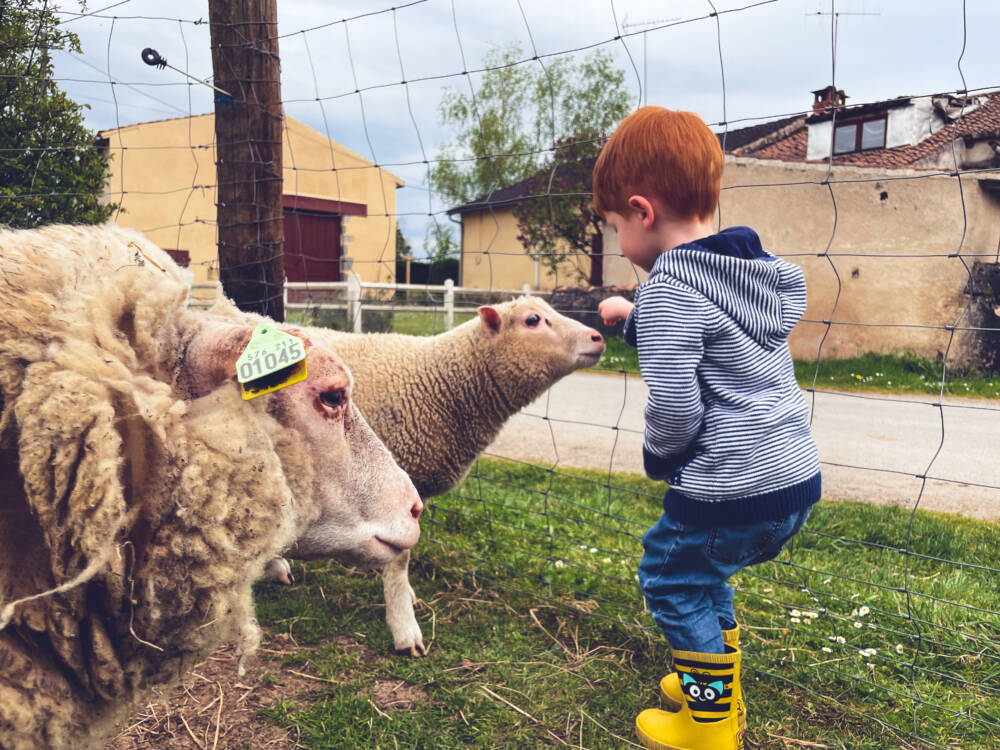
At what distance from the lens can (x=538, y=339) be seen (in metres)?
3.80

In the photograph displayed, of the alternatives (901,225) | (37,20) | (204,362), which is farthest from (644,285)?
(901,225)

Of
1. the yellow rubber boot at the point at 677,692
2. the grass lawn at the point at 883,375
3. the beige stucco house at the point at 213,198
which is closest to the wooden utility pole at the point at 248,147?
the yellow rubber boot at the point at 677,692

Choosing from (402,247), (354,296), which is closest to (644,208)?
(354,296)

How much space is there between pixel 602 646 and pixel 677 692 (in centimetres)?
47

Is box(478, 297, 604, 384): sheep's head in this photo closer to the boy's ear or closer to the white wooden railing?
the boy's ear

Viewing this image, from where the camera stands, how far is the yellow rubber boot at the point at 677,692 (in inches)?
90.7

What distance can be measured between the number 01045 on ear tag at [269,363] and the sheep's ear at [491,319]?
221 centimetres

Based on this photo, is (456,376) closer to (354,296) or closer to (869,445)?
(869,445)

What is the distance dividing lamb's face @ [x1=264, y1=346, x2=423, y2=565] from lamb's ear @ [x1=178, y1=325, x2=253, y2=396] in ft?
0.40

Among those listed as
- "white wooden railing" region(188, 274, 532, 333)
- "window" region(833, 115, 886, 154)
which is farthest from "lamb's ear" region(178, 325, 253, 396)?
"window" region(833, 115, 886, 154)

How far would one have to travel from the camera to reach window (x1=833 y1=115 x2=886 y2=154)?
16344 mm

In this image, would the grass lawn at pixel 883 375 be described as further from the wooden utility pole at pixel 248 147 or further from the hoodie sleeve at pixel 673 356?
the hoodie sleeve at pixel 673 356

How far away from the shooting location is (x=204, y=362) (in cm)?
154

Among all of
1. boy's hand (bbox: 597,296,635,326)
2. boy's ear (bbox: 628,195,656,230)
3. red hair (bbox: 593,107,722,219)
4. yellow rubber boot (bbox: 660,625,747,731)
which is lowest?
yellow rubber boot (bbox: 660,625,747,731)
